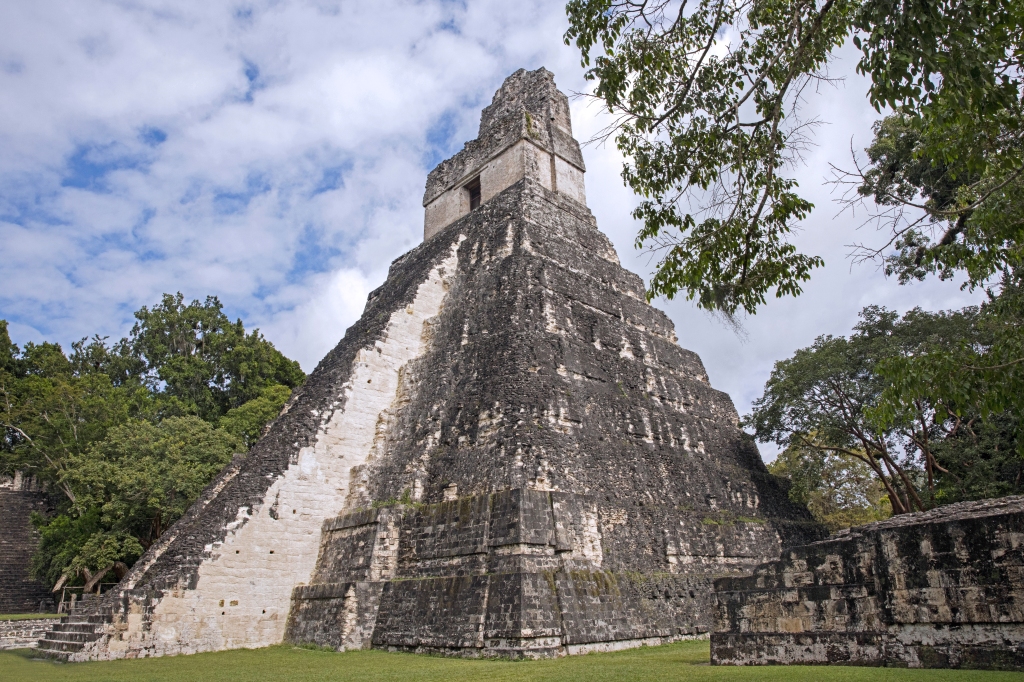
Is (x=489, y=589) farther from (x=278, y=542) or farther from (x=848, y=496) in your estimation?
(x=848, y=496)

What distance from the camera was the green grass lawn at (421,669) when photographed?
5.63m

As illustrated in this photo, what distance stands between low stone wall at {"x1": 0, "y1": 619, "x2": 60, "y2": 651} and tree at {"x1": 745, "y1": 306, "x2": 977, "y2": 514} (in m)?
16.7

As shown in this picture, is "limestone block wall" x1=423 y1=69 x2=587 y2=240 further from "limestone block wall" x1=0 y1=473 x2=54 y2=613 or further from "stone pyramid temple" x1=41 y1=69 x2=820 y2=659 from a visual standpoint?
"limestone block wall" x1=0 y1=473 x2=54 y2=613

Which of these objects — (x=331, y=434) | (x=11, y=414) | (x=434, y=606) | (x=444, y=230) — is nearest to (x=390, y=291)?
(x=444, y=230)

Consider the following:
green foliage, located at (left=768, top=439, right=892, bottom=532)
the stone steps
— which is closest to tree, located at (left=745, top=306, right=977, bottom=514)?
green foliage, located at (left=768, top=439, right=892, bottom=532)

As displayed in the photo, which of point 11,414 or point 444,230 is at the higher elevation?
point 444,230

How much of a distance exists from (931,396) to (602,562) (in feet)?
18.8

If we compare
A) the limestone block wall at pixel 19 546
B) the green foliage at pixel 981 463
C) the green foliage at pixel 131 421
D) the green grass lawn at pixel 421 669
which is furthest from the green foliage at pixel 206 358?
the green foliage at pixel 981 463

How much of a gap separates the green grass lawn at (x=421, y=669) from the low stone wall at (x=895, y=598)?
0.40 m

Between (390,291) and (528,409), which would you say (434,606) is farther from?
(390,291)

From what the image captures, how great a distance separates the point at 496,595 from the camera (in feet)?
28.5

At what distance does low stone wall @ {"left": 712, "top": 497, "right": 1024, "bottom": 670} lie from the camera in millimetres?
5445

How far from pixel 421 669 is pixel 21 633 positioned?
11.1 m

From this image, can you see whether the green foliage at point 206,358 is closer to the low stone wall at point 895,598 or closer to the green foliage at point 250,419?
the green foliage at point 250,419
